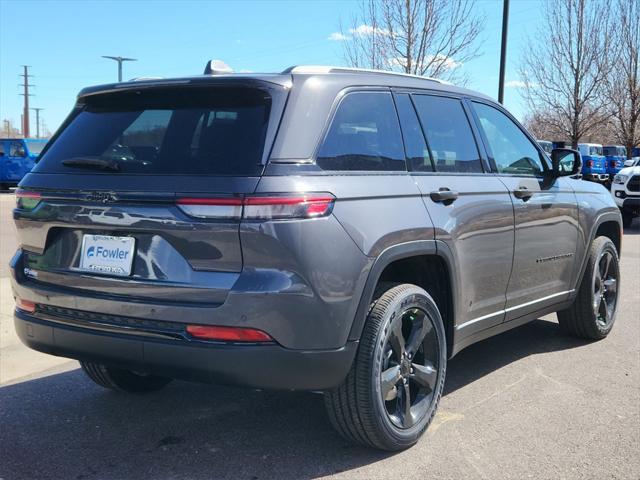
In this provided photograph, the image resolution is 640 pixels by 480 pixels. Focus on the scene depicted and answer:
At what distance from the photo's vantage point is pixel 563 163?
16.5ft

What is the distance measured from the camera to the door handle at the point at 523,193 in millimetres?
4328

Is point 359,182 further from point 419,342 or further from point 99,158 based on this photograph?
point 99,158

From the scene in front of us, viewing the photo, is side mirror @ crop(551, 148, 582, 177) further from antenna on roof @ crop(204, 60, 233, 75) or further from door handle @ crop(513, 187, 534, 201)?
antenna on roof @ crop(204, 60, 233, 75)

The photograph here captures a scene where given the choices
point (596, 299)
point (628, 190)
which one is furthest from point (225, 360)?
point (628, 190)

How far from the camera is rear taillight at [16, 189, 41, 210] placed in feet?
10.9

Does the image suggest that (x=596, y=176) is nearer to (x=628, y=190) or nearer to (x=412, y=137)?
(x=628, y=190)

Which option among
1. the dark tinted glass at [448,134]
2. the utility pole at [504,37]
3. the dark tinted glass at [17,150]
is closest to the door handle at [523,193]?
the dark tinted glass at [448,134]

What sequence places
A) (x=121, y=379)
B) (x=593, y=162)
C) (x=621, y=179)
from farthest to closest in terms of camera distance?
(x=593, y=162)
(x=621, y=179)
(x=121, y=379)

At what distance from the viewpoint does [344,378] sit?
301 cm

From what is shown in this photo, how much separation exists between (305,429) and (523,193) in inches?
81.3

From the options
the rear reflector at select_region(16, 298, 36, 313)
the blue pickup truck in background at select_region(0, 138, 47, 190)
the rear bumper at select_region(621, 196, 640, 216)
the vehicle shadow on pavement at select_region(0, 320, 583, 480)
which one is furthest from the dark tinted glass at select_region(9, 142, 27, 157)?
the rear reflector at select_region(16, 298, 36, 313)

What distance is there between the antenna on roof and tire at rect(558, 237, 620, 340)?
3.35 meters

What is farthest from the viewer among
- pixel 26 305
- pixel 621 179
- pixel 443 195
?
pixel 621 179

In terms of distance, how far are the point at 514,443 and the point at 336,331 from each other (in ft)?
4.21
